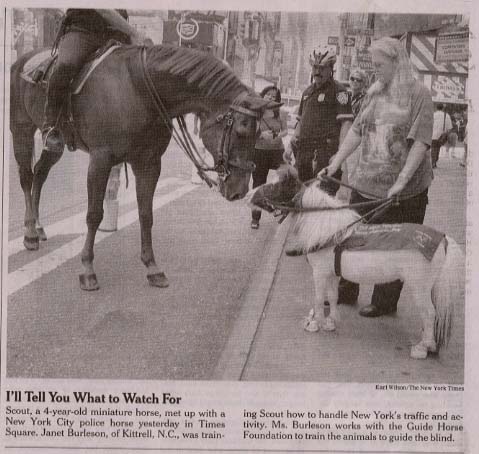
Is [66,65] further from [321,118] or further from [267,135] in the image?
[321,118]

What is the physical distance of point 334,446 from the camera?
10.3ft

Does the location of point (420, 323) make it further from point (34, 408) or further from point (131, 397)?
point (34, 408)

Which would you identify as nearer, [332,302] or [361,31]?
[332,302]

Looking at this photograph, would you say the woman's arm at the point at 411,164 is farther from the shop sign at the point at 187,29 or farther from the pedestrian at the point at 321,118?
the shop sign at the point at 187,29

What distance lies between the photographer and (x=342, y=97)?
13.0ft

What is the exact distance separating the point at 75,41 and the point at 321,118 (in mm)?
1364

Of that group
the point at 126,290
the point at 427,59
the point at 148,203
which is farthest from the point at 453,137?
the point at 126,290

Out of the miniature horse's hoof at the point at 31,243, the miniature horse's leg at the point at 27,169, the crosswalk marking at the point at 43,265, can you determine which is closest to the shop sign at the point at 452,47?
the crosswalk marking at the point at 43,265

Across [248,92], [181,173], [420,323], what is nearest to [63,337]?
[248,92]

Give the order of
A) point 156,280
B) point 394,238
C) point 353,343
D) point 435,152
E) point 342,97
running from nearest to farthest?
1. point 394,238
2. point 353,343
3. point 156,280
4. point 342,97
5. point 435,152

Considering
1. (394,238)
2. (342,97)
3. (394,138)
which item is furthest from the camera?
(342,97)

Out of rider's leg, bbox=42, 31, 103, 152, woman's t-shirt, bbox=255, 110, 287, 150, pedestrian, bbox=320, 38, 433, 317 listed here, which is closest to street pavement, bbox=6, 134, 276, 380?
rider's leg, bbox=42, 31, 103, 152

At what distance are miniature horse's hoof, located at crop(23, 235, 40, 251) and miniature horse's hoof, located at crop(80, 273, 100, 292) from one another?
0.37 meters

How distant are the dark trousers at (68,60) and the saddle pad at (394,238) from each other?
4.92ft
